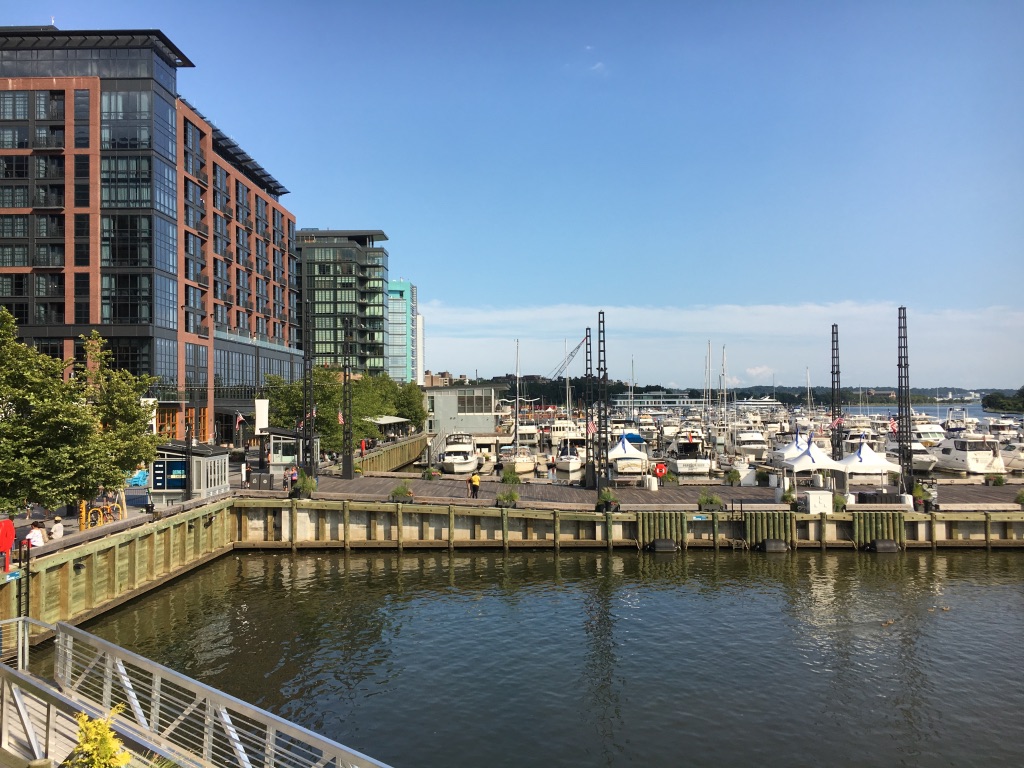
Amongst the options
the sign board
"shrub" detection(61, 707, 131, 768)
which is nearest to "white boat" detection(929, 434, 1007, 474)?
the sign board

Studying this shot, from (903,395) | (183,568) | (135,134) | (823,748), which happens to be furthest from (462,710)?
(135,134)

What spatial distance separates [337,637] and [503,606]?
6.97 metres

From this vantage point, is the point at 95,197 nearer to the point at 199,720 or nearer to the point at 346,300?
the point at 199,720

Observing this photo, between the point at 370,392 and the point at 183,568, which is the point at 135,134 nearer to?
the point at 370,392

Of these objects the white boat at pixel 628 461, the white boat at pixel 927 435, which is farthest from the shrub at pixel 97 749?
the white boat at pixel 927 435

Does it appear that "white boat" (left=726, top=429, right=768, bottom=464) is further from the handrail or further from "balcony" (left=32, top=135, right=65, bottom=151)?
"balcony" (left=32, top=135, right=65, bottom=151)

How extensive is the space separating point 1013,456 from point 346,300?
4801 inches

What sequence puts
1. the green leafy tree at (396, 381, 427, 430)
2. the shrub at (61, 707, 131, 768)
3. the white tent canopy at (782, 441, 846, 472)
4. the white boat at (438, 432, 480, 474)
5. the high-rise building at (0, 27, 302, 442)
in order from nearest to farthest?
the shrub at (61, 707, 131, 768) → the white tent canopy at (782, 441, 846, 472) → the white boat at (438, 432, 480, 474) → the high-rise building at (0, 27, 302, 442) → the green leafy tree at (396, 381, 427, 430)

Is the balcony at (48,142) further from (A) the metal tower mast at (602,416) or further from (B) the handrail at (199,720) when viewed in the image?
(B) the handrail at (199,720)

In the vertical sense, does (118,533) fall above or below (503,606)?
above

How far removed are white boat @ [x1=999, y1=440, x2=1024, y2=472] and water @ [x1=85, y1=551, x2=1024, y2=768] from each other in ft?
117

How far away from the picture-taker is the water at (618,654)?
18141 mm

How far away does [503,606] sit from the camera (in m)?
29.3

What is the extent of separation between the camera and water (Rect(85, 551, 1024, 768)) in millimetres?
18141
